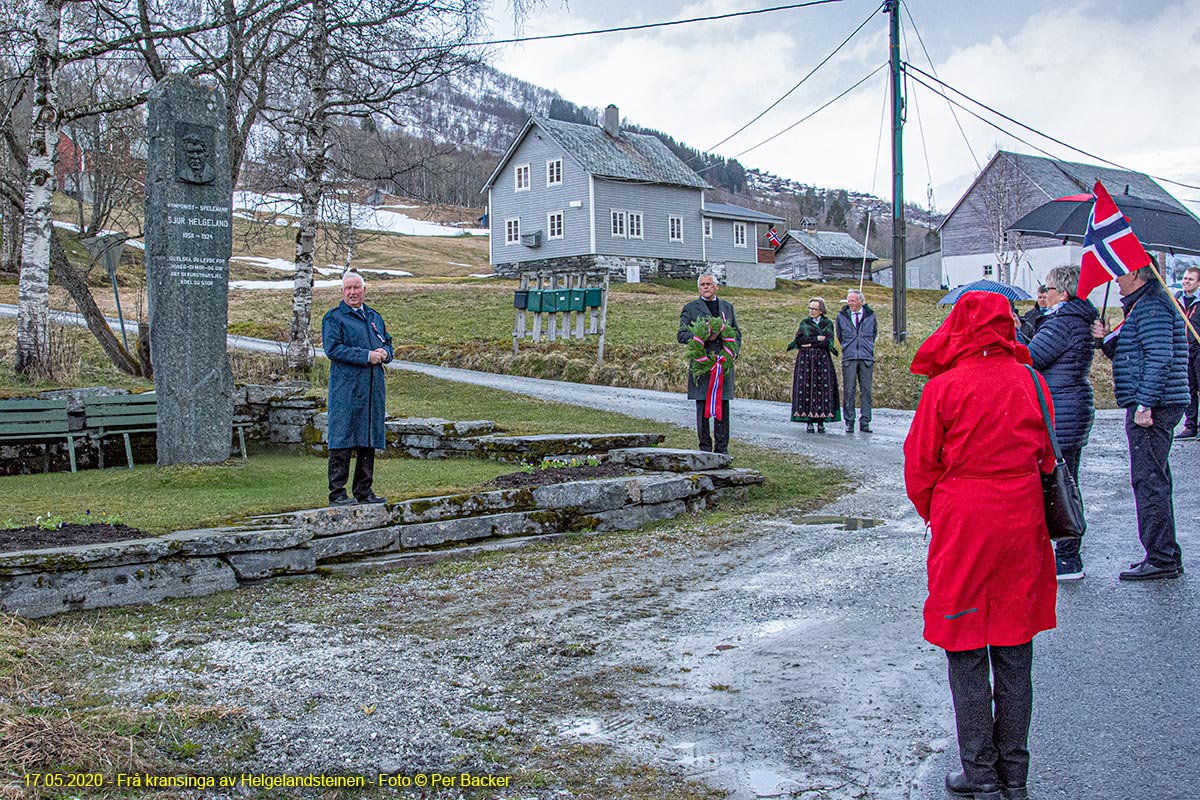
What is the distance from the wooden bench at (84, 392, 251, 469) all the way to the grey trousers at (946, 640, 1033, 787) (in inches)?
363

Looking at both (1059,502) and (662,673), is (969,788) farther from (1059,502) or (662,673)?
(662,673)

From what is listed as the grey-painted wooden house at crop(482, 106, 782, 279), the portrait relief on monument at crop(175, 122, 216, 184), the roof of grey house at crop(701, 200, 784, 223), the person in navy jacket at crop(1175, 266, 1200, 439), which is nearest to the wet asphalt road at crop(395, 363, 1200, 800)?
the person in navy jacket at crop(1175, 266, 1200, 439)

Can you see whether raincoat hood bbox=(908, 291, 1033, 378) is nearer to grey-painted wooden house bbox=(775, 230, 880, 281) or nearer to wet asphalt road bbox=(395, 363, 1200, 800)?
wet asphalt road bbox=(395, 363, 1200, 800)

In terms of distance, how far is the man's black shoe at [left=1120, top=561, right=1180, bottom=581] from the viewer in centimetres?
621

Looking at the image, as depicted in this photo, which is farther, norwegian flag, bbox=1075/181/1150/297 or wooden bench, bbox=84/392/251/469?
wooden bench, bbox=84/392/251/469

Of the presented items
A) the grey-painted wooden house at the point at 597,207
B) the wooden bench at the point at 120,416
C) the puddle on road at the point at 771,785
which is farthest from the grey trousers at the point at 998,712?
the grey-painted wooden house at the point at 597,207

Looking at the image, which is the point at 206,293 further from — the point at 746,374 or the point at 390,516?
the point at 746,374

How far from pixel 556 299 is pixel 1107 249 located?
17.0 m

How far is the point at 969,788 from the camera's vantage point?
353 centimetres

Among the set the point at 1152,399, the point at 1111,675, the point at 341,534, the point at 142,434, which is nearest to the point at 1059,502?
the point at 1111,675

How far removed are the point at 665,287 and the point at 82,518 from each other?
138 feet

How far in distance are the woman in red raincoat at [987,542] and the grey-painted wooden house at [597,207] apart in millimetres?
45061

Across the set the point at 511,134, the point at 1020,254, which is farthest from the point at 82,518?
the point at 511,134

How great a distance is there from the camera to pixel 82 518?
7.11 m
